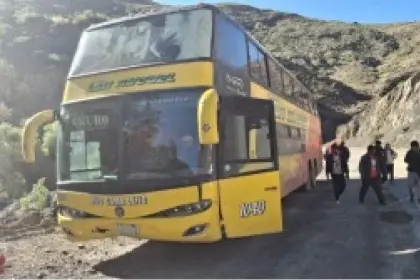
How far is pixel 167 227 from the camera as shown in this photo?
740cm

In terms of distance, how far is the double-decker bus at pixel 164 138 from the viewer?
24.5ft

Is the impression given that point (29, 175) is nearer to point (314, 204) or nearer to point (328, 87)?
point (314, 204)

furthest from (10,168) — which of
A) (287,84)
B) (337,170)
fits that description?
(337,170)

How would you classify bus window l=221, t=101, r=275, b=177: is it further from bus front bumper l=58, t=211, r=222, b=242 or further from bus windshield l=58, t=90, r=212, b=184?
bus front bumper l=58, t=211, r=222, b=242

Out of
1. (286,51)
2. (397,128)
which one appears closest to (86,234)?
(397,128)

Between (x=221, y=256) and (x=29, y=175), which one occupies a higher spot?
(x=29, y=175)

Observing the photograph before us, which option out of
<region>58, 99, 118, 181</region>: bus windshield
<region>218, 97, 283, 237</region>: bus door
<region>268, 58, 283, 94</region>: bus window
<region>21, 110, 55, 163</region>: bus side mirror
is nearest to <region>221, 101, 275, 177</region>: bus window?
<region>218, 97, 283, 237</region>: bus door

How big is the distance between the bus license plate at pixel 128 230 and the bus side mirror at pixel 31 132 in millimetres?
1913

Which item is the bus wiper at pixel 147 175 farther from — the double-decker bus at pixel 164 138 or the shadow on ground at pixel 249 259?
the shadow on ground at pixel 249 259

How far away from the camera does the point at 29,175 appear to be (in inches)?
755

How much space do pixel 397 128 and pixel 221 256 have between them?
44512mm

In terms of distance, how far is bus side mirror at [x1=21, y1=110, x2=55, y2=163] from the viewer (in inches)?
325

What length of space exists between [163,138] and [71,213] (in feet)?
6.10

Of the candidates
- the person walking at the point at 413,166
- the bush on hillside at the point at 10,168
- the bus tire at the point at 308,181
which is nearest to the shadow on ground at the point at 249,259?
the person walking at the point at 413,166
